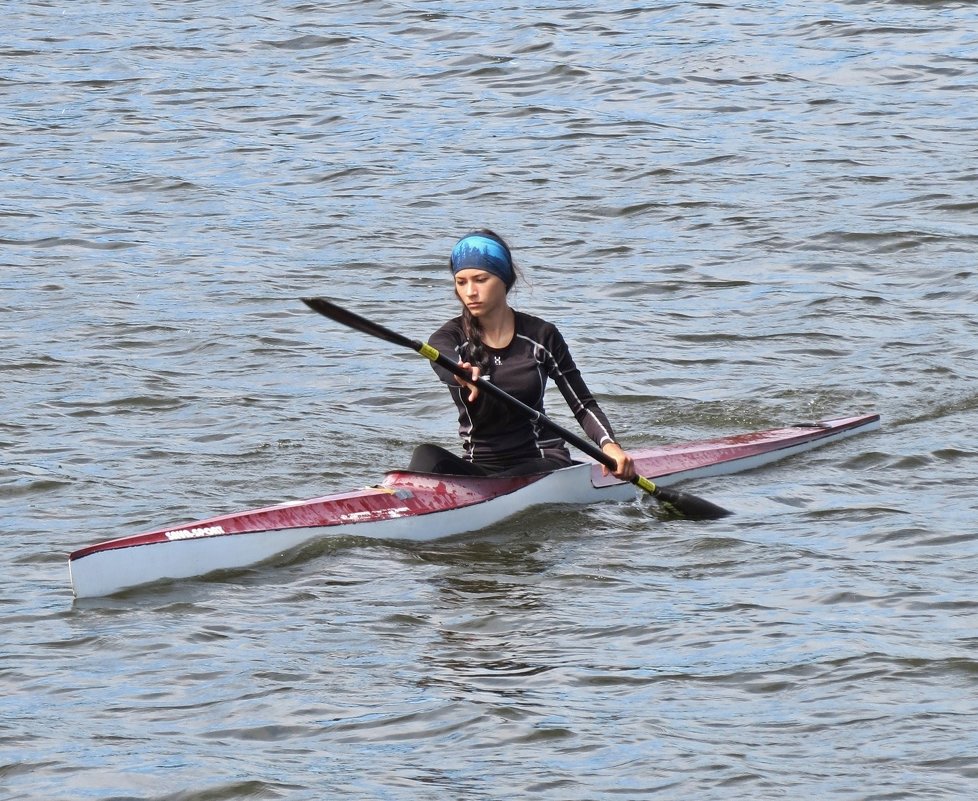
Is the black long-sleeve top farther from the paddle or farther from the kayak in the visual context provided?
the kayak

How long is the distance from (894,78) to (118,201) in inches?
336

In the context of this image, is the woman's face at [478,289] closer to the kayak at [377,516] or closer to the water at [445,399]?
the kayak at [377,516]

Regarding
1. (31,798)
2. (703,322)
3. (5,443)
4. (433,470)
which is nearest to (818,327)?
(703,322)

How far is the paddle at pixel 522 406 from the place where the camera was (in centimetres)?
705

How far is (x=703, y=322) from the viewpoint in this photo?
11852 millimetres

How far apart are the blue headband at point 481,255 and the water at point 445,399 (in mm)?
1253

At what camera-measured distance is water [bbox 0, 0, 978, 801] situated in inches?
218

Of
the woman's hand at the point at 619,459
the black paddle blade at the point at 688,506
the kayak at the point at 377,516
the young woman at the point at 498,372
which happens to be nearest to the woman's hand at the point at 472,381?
the young woman at the point at 498,372

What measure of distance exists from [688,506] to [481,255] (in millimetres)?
1668

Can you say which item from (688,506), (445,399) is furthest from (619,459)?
(445,399)

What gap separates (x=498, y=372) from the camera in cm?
776

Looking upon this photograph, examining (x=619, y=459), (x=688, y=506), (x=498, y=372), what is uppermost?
(x=498, y=372)

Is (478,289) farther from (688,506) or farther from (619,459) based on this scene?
(688,506)

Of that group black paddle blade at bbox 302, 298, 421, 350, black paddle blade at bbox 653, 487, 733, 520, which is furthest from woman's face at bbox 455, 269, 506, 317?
black paddle blade at bbox 653, 487, 733, 520
